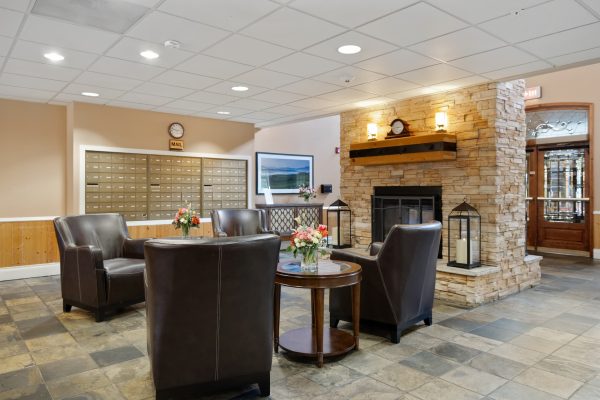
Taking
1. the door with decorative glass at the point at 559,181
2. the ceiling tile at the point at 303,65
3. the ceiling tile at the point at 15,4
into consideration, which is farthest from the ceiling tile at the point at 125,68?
the door with decorative glass at the point at 559,181

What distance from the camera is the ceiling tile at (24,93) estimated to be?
535 cm

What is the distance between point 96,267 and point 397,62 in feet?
11.4

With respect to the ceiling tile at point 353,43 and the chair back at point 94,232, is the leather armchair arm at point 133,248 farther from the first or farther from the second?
the ceiling tile at point 353,43

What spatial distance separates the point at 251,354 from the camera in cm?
245

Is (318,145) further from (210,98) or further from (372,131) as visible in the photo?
(210,98)

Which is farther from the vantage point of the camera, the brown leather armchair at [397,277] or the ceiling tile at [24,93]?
the ceiling tile at [24,93]

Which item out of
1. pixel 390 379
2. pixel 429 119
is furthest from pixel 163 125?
pixel 390 379

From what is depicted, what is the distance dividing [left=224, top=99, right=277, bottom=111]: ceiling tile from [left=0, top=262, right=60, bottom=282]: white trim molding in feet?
11.4

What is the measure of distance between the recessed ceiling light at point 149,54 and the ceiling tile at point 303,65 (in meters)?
1.07

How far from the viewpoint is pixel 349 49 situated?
376 cm

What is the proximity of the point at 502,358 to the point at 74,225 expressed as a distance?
419cm

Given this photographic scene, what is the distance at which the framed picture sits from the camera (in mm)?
8875

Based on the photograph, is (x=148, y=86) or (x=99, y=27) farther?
(x=148, y=86)

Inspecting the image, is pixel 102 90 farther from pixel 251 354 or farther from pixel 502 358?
pixel 502 358
